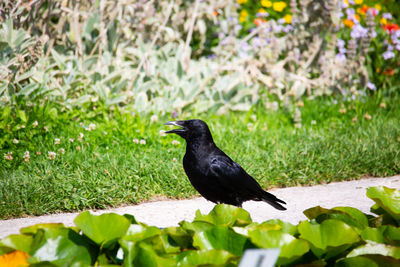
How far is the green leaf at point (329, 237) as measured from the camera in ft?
5.88

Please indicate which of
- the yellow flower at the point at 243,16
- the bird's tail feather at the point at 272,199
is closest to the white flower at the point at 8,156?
the bird's tail feather at the point at 272,199

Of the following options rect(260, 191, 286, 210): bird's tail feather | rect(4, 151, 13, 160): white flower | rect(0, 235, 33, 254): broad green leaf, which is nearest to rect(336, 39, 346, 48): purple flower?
rect(260, 191, 286, 210): bird's tail feather

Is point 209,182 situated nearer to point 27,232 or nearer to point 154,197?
point 154,197

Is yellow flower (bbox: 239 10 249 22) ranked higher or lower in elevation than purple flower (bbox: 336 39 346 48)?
higher

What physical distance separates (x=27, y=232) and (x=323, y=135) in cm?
354

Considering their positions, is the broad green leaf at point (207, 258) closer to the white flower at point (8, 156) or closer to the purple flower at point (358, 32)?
the white flower at point (8, 156)

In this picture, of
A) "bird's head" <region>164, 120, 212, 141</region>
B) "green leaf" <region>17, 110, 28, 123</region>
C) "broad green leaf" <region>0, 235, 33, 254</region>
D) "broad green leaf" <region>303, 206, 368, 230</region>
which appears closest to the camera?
"broad green leaf" <region>0, 235, 33, 254</region>

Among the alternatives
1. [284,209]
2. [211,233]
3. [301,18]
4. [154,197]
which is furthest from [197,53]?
[211,233]

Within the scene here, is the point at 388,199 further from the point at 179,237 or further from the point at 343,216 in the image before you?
the point at 179,237

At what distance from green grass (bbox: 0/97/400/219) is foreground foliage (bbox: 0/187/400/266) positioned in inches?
65.6

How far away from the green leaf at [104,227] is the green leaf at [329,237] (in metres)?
0.63

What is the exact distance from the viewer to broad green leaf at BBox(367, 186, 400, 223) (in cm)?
208

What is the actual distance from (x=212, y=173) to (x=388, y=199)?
121 cm

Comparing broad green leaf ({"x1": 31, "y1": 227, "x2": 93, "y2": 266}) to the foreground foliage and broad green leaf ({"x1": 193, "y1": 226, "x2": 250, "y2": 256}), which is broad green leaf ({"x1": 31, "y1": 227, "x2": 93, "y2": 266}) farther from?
broad green leaf ({"x1": 193, "y1": 226, "x2": 250, "y2": 256})
